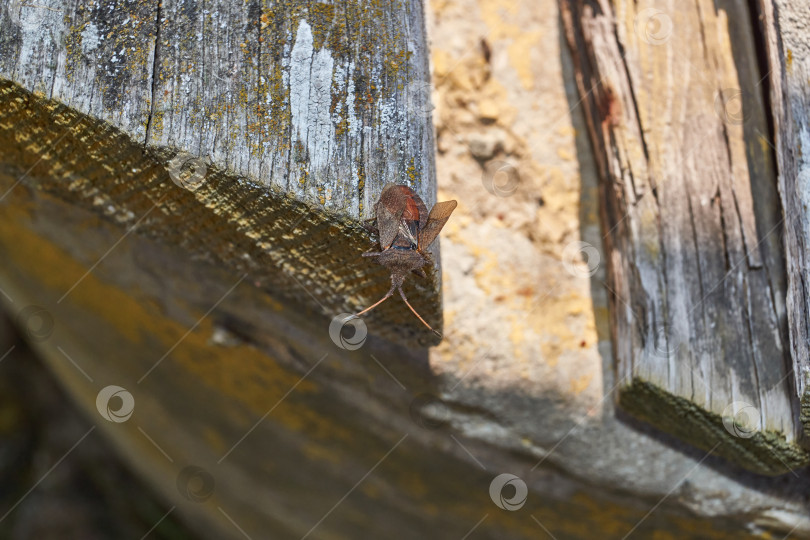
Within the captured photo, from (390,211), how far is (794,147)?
3.71ft

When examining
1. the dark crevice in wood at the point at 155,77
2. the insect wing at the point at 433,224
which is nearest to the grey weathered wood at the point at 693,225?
the insect wing at the point at 433,224

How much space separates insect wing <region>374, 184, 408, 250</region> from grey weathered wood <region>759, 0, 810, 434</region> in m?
1.06

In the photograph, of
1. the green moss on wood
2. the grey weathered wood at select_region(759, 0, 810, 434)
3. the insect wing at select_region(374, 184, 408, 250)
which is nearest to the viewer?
the insect wing at select_region(374, 184, 408, 250)

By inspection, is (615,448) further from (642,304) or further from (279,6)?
(279,6)

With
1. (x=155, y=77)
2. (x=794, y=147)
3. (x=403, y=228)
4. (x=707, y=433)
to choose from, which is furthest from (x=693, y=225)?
(x=155, y=77)

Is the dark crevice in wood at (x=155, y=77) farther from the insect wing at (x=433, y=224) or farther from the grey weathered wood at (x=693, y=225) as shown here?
the grey weathered wood at (x=693, y=225)

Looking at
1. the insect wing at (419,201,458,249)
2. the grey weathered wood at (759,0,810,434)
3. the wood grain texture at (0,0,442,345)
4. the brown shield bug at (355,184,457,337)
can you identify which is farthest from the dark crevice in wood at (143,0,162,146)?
the grey weathered wood at (759,0,810,434)

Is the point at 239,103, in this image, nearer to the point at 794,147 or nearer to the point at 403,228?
the point at 403,228

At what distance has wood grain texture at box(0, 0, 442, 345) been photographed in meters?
1.45

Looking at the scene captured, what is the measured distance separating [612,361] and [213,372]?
1.43 meters

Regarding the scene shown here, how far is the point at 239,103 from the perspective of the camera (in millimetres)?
1468

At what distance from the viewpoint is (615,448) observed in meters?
2.08

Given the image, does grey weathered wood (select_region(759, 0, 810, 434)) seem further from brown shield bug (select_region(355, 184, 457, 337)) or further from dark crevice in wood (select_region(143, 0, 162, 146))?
dark crevice in wood (select_region(143, 0, 162, 146))

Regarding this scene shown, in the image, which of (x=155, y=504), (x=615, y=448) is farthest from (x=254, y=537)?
(x=615, y=448)
